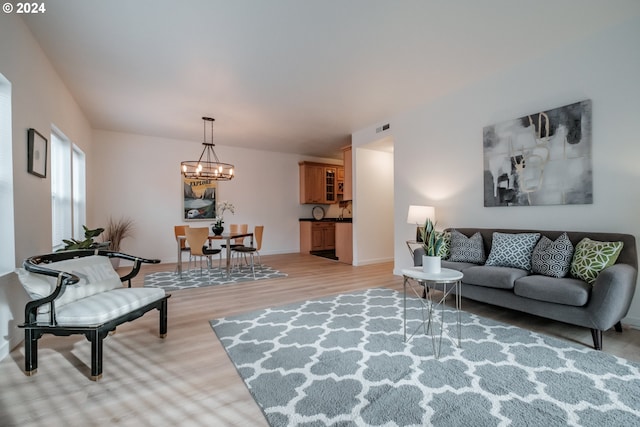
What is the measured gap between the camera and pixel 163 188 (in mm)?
6547

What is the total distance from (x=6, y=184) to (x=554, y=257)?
482cm

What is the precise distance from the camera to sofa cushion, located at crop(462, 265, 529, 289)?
→ 2748mm

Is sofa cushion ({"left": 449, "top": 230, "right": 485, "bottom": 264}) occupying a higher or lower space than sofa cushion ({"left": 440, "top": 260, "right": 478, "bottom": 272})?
higher

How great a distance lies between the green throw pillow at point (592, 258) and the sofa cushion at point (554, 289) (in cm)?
8

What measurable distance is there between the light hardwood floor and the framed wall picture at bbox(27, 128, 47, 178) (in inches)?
63.0

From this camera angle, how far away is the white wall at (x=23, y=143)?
2250mm

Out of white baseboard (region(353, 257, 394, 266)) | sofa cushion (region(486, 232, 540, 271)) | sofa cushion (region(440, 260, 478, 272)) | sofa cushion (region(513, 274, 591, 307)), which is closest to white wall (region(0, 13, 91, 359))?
sofa cushion (region(440, 260, 478, 272))

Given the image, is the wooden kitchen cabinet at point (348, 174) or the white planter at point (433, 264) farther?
the wooden kitchen cabinet at point (348, 174)

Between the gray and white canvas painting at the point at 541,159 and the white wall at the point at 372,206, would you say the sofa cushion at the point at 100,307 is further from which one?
the white wall at the point at 372,206

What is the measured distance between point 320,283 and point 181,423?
314 cm

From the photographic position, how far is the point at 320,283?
14.9 feet

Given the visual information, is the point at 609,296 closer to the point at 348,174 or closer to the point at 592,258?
the point at 592,258

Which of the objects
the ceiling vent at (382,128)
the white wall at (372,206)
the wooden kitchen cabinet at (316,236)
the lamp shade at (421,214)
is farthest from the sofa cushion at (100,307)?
the wooden kitchen cabinet at (316,236)

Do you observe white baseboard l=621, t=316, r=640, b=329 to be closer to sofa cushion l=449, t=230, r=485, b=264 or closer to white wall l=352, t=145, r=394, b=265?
sofa cushion l=449, t=230, r=485, b=264
